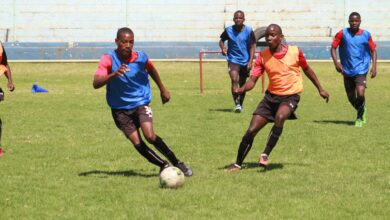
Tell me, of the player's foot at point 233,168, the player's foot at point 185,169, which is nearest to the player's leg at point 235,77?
the player's foot at point 233,168

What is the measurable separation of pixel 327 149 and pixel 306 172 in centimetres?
215

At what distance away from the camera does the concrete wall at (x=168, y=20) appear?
46656mm

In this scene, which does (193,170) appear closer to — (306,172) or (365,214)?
(306,172)

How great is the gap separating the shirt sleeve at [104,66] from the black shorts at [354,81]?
23.4ft

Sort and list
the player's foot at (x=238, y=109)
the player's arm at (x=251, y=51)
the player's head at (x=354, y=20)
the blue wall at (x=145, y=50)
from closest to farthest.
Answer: the player's head at (x=354, y=20) → the player's arm at (x=251, y=51) → the player's foot at (x=238, y=109) → the blue wall at (x=145, y=50)

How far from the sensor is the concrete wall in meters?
46.7

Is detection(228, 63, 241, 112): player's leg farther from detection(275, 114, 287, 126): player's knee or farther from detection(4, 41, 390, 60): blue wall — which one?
detection(4, 41, 390, 60): blue wall

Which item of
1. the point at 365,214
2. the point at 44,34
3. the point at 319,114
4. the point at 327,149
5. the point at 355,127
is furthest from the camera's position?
the point at 44,34

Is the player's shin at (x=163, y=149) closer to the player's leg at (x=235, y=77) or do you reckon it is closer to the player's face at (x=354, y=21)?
the player's face at (x=354, y=21)

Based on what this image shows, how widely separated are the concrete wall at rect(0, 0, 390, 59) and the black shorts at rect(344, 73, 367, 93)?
3046cm

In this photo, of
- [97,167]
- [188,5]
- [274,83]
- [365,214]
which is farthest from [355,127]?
[188,5]

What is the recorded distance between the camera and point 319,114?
16.9 m

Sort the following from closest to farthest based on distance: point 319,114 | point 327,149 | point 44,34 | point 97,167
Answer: point 97,167, point 327,149, point 319,114, point 44,34

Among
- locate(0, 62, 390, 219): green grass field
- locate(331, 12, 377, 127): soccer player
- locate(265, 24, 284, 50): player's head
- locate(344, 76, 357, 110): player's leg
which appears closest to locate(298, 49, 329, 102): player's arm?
locate(265, 24, 284, 50): player's head
